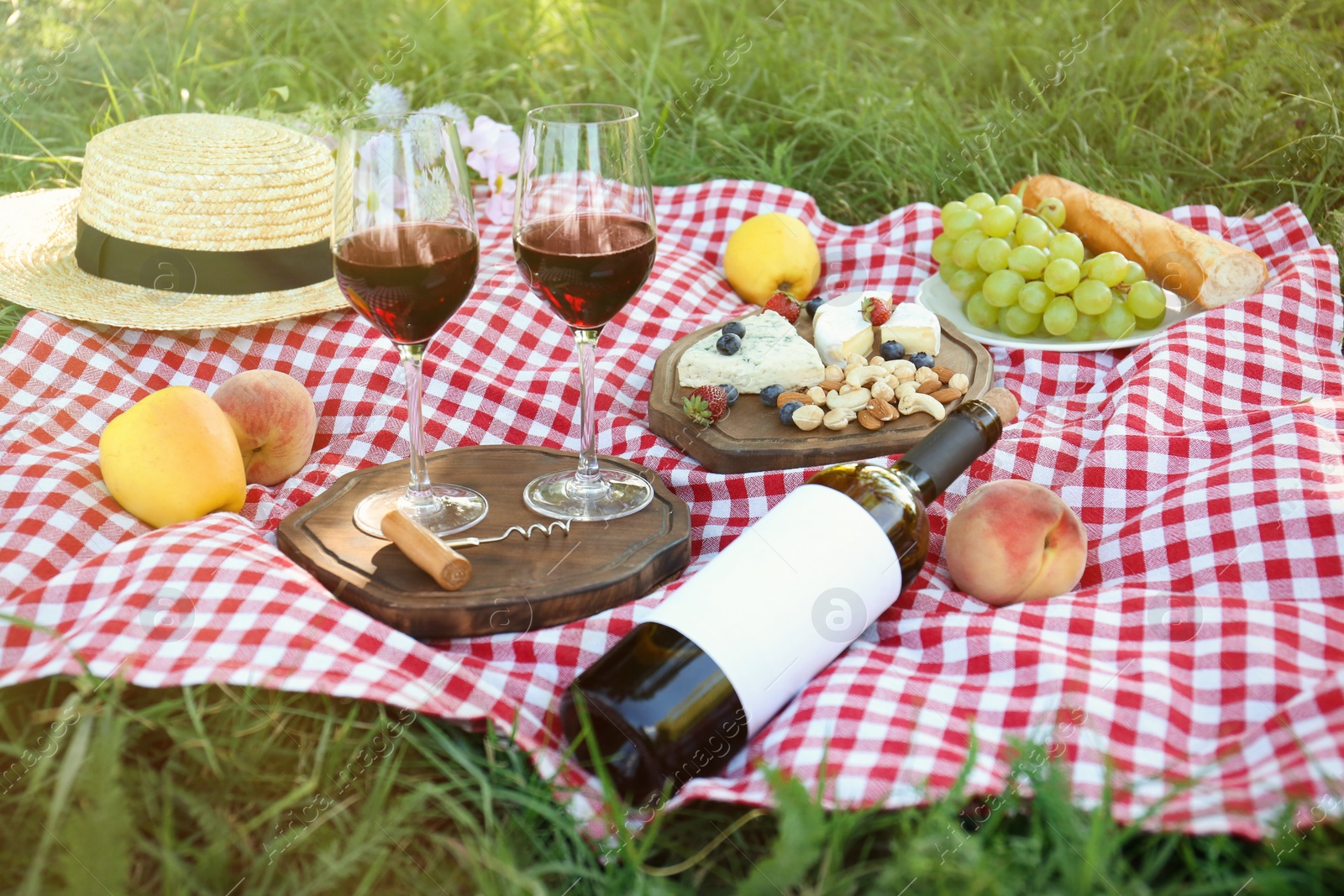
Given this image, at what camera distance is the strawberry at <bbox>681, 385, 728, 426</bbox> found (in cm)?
196

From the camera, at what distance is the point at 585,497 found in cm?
168

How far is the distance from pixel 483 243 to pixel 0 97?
1.87 m

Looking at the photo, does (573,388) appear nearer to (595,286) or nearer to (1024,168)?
(595,286)

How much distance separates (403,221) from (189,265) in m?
1.07

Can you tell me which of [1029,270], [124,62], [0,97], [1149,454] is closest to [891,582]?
[1149,454]

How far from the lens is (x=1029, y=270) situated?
239cm

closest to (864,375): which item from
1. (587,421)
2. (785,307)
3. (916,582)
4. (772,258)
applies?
(785,307)

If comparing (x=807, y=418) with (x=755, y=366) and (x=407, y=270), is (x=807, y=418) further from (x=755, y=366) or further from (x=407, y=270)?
(x=407, y=270)

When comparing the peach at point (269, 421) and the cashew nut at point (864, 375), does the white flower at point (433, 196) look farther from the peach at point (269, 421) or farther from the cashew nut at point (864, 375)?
the cashew nut at point (864, 375)

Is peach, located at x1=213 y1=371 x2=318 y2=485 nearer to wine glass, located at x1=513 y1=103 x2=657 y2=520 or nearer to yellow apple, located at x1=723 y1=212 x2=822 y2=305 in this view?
wine glass, located at x1=513 y1=103 x2=657 y2=520

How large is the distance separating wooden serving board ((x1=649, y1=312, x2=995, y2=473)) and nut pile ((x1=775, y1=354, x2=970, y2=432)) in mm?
18

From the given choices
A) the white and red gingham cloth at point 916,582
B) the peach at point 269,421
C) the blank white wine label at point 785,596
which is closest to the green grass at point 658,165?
the white and red gingham cloth at point 916,582

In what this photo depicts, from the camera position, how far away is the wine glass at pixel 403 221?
4.46ft

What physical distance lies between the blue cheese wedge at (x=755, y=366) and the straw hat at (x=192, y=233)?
2.59 ft
